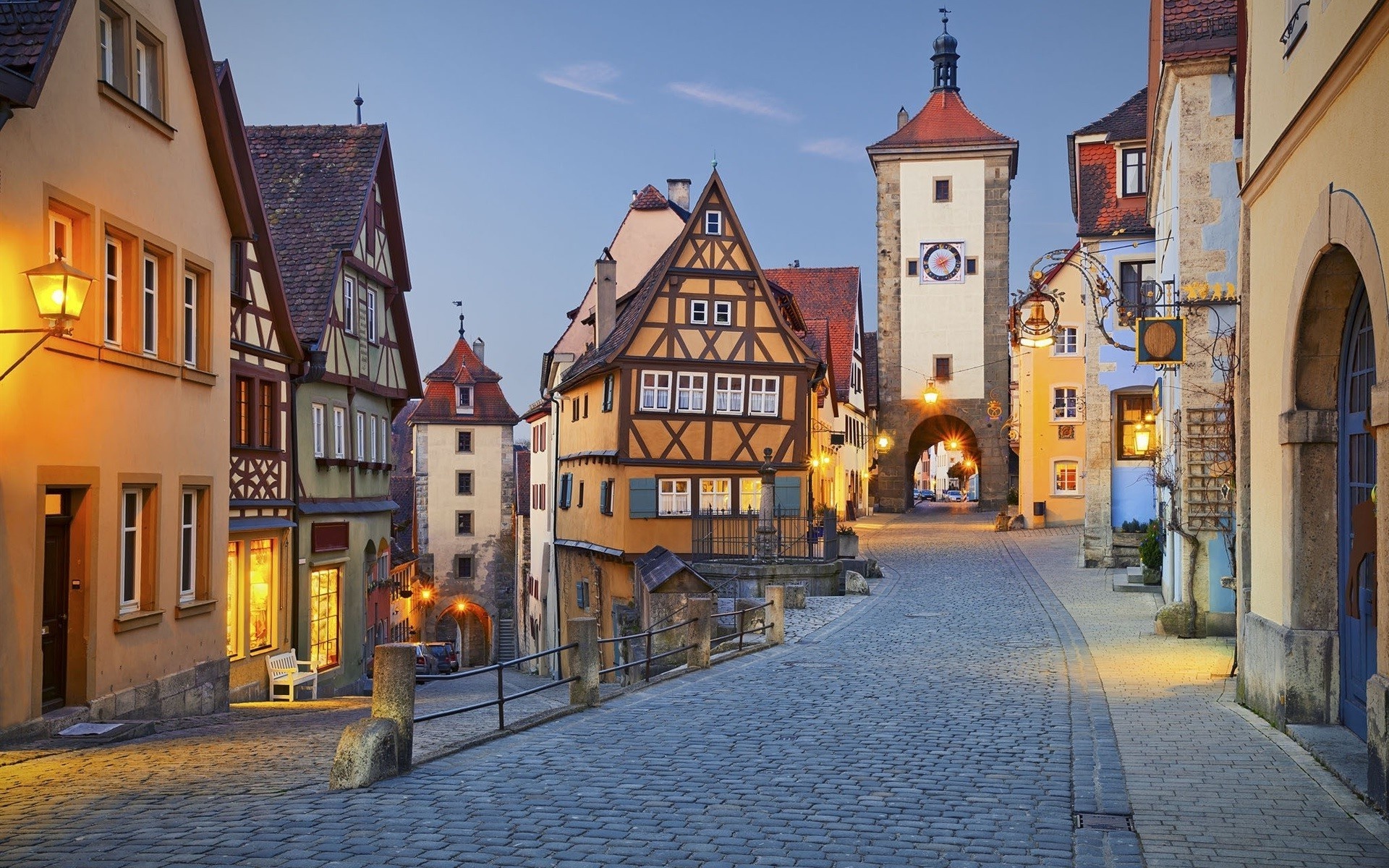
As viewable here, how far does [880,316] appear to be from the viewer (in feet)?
196

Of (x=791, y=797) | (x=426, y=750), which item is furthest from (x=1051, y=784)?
(x=426, y=750)

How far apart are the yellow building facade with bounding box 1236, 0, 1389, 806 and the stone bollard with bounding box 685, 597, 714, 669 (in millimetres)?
6234

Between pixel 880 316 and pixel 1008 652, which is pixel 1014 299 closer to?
pixel 1008 652

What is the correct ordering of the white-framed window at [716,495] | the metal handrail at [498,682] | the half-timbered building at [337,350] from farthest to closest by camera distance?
the white-framed window at [716,495] → the half-timbered building at [337,350] → the metal handrail at [498,682]

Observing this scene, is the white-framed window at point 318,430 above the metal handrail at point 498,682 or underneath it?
above

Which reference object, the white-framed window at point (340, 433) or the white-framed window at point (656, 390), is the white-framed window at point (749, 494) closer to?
the white-framed window at point (656, 390)

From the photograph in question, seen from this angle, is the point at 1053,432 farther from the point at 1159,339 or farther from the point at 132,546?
the point at 132,546

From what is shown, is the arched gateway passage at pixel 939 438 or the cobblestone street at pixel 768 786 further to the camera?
the arched gateway passage at pixel 939 438

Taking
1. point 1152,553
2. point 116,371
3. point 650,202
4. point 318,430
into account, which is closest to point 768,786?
point 116,371

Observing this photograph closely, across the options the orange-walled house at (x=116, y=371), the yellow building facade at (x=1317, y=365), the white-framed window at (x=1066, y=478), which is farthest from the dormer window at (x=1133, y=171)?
the orange-walled house at (x=116, y=371)

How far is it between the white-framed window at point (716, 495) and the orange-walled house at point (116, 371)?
49.5 feet

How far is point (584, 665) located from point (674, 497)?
57.2 ft

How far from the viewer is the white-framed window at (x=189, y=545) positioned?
52.2 feet

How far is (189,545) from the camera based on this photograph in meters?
16.2
